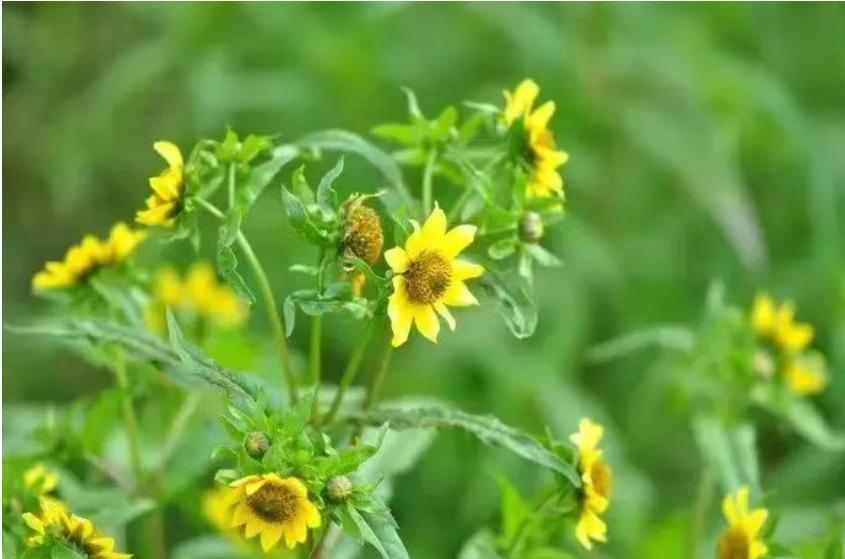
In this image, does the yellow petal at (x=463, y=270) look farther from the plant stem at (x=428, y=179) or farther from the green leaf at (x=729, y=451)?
the green leaf at (x=729, y=451)

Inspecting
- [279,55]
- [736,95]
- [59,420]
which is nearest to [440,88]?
[279,55]

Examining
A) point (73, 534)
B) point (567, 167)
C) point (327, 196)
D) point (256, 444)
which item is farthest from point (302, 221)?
point (567, 167)

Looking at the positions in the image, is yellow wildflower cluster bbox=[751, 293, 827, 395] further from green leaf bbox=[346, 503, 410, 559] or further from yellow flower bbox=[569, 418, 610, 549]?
green leaf bbox=[346, 503, 410, 559]

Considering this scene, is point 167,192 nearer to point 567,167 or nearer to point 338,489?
point 338,489

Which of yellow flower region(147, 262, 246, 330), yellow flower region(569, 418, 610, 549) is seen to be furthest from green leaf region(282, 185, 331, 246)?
yellow flower region(147, 262, 246, 330)

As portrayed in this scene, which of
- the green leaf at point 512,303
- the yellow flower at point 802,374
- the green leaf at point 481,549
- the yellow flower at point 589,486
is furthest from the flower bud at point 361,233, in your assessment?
the yellow flower at point 802,374

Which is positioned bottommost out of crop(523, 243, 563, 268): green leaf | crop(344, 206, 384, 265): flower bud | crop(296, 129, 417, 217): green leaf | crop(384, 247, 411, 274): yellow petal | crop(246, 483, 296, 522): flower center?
crop(246, 483, 296, 522): flower center
